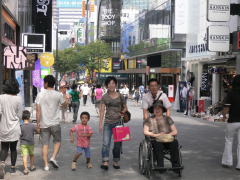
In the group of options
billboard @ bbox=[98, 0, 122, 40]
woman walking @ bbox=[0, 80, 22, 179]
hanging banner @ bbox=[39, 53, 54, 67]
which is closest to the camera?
woman walking @ bbox=[0, 80, 22, 179]

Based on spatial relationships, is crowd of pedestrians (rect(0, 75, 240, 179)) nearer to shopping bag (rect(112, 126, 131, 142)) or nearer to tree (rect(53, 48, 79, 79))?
shopping bag (rect(112, 126, 131, 142))

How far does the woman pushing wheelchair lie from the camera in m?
8.34

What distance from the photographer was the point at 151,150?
8289 mm

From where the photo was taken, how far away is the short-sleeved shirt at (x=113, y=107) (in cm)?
938

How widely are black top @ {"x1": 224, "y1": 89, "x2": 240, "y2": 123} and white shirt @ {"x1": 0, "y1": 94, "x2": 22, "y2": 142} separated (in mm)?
3990

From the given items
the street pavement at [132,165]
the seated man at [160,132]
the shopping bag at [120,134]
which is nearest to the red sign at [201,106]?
the street pavement at [132,165]

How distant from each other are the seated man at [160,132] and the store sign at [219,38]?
9864 mm

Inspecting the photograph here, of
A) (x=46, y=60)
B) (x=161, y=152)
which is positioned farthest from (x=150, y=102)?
(x=46, y=60)

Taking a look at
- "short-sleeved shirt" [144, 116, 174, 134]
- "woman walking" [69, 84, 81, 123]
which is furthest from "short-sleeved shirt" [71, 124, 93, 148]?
"woman walking" [69, 84, 81, 123]

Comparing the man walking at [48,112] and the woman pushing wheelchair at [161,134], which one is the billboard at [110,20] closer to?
the man walking at [48,112]

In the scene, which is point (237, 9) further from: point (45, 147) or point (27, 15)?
point (27, 15)

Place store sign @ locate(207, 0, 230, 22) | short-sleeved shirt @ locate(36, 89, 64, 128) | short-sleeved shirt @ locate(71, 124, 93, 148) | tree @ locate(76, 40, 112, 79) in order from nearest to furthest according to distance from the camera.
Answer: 1. short-sleeved shirt @ locate(36, 89, 64, 128)
2. short-sleeved shirt @ locate(71, 124, 93, 148)
3. store sign @ locate(207, 0, 230, 22)
4. tree @ locate(76, 40, 112, 79)

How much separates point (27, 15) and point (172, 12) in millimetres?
20582

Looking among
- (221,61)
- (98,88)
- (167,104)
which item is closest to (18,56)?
(167,104)
